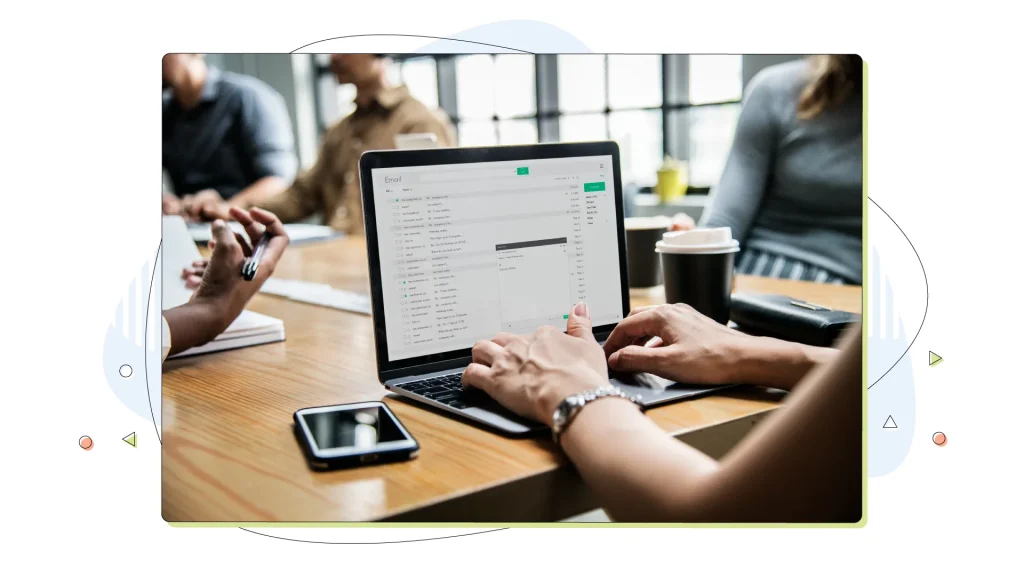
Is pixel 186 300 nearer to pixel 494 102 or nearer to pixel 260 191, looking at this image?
pixel 494 102

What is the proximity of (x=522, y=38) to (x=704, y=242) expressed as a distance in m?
0.28

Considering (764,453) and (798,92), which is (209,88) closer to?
(798,92)

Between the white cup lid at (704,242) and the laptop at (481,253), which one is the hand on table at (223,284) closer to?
the laptop at (481,253)

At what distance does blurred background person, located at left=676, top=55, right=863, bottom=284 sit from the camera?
3.36 ft

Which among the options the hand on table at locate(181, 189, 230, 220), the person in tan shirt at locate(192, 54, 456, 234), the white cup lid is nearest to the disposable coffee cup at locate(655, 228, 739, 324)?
the white cup lid

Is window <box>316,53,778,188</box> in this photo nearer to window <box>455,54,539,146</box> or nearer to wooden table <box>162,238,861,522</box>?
window <box>455,54,539,146</box>

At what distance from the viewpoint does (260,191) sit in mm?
2238

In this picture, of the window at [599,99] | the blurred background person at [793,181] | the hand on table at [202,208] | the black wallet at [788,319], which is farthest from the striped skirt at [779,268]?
the hand on table at [202,208]

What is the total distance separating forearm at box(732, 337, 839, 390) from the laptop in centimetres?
4

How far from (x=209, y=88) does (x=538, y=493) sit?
6.39ft

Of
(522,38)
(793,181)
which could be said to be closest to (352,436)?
(522,38)

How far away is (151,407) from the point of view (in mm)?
706

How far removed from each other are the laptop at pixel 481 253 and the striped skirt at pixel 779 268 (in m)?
0.54

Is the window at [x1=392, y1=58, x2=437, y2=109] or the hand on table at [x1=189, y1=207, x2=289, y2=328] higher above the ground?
the window at [x1=392, y1=58, x2=437, y2=109]
